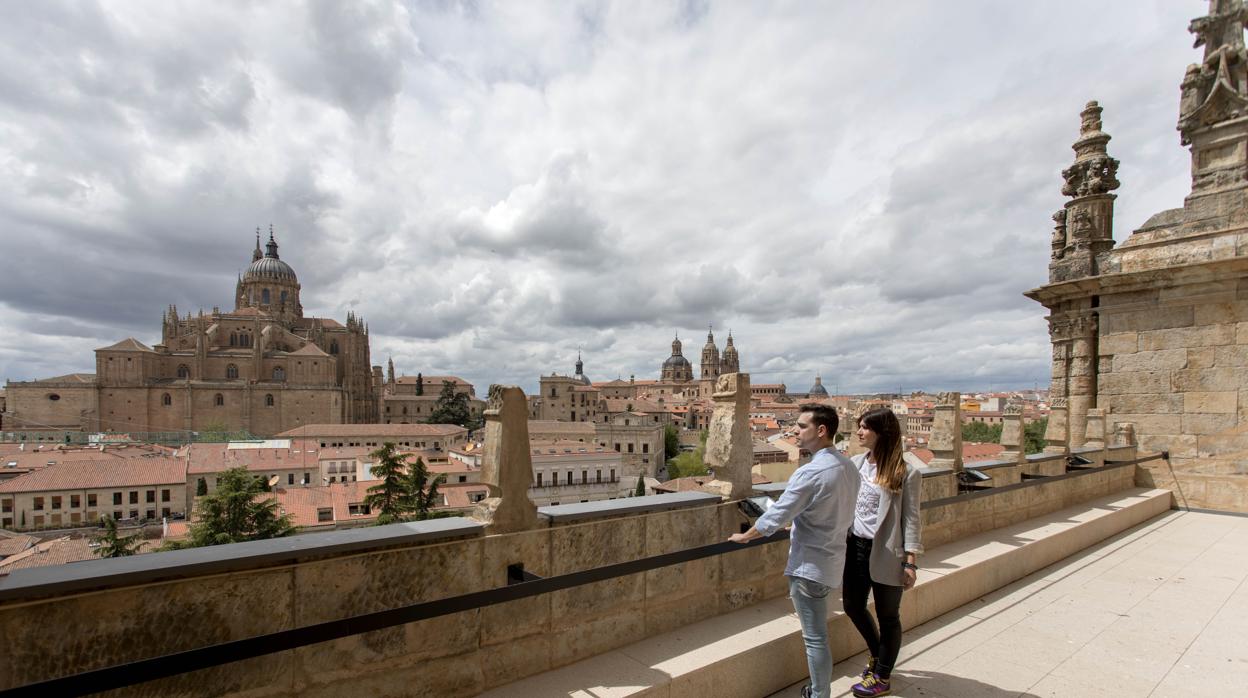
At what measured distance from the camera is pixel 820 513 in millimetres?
2531

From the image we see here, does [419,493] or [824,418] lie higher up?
[824,418]

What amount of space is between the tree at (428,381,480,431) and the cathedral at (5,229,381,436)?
1075 centimetres

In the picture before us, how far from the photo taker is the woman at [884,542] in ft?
9.09

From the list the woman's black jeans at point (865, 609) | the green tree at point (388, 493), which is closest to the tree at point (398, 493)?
the green tree at point (388, 493)

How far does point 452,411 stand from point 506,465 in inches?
3128

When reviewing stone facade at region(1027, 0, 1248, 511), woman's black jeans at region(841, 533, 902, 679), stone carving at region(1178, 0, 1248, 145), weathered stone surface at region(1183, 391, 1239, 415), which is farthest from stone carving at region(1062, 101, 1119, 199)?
woman's black jeans at region(841, 533, 902, 679)

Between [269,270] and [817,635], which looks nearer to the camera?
[817,635]

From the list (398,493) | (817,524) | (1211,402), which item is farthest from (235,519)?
(1211,402)

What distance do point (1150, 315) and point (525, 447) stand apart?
10014 millimetres

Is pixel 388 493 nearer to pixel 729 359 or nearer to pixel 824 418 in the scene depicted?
pixel 824 418

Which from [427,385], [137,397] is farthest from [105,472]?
[427,385]

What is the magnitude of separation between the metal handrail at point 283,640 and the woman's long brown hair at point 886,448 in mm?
1124

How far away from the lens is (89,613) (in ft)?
5.91

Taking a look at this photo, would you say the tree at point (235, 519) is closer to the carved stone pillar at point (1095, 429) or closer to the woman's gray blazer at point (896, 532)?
the woman's gray blazer at point (896, 532)
